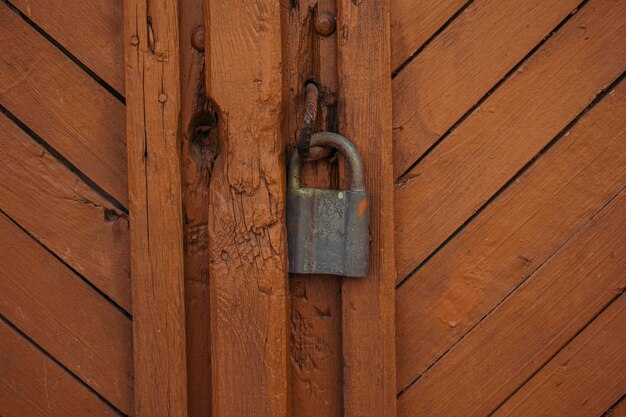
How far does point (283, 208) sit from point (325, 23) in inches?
14.2

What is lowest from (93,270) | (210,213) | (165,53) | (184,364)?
(184,364)

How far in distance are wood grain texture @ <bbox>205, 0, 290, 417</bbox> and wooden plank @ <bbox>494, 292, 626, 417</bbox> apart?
50 centimetres

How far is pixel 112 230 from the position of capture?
111 centimetres

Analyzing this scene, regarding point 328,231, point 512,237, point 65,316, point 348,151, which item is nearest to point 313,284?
point 328,231

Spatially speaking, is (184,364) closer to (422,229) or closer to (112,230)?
(112,230)

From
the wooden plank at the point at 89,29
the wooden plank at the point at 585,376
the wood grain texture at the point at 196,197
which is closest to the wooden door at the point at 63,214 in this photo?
the wooden plank at the point at 89,29

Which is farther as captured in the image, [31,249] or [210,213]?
[31,249]

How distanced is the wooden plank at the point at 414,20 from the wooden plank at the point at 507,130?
18 cm

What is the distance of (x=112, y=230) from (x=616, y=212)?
1.00 meters

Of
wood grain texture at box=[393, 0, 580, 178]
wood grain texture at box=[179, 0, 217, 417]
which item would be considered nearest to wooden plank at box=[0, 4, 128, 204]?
wood grain texture at box=[179, 0, 217, 417]

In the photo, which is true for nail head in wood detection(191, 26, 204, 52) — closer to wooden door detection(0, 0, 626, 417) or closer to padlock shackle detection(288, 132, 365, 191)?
wooden door detection(0, 0, 626, 417)

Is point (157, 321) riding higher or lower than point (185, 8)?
lower

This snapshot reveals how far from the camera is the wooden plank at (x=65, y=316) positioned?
1119 mm

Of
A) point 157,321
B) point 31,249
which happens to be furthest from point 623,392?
point 31,249
